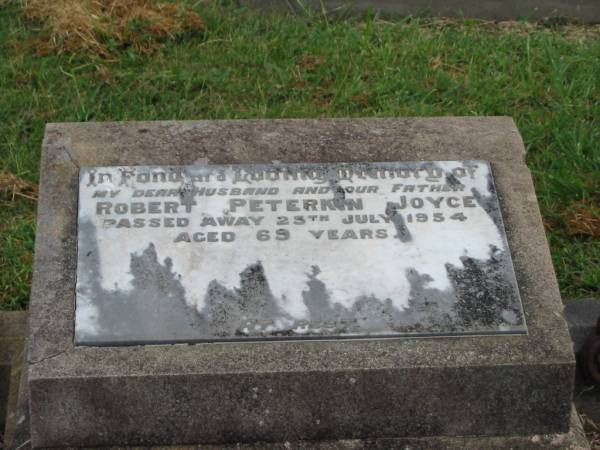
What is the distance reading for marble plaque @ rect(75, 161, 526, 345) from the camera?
97.3 inches

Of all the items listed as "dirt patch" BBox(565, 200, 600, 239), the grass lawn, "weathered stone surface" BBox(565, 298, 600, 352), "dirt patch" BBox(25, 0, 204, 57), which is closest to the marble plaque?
"weathered stone surface" BBox(565, 298, 600, 352)

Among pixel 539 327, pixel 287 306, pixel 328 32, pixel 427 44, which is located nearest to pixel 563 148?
pixel 427 44

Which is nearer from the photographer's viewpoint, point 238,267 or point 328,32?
point 238,267

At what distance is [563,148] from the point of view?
3.95 metres

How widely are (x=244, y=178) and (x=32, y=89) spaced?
6.09 feet

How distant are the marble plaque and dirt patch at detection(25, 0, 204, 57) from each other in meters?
1.92

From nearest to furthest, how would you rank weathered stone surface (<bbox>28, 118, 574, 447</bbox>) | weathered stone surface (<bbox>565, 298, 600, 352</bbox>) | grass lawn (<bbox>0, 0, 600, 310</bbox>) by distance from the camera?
weathered stone surface (<bbox>28, 118, 574, 447</bbox>) < weathered stone surface (<bbox>565, 298, 600, 352</bbox>) < grass lawn (<bbox>0, 0, 600, 310</bbox>)

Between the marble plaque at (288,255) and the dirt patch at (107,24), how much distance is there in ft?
6.31

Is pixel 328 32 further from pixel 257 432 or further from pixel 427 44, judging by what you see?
pixel 257 432

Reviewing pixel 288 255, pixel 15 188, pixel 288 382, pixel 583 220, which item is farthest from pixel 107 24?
pixel 288 382

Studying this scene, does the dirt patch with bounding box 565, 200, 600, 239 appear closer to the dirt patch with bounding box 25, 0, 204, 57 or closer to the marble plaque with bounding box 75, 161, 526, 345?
the marble plaque with bounding box 75, 161, 526, 345

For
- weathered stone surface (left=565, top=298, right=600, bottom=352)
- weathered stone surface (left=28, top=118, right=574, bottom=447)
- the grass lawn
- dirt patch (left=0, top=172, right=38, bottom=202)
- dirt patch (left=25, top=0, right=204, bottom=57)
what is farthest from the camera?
dirt patch (left=25, top=0, right=204, bottom=57)

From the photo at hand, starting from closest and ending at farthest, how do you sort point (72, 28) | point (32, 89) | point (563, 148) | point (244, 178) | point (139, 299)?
point (139, 299) → point (244, 178) → point (563, 148) → point (32, 89) → point (72, 28)

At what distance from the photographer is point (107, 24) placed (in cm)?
457
